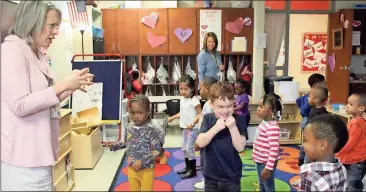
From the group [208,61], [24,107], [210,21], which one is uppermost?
[210,21]

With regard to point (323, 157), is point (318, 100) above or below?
above

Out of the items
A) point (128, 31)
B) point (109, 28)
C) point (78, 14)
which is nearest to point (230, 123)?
point (78, 14)

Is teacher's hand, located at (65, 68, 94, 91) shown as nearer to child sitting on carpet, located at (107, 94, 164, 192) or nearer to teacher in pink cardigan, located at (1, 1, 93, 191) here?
teacher in pink cardigan, located at (1, 1, 93, 191)

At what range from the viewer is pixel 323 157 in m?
1.54

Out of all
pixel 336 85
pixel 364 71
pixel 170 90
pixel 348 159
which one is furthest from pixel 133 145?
pixel 364 71

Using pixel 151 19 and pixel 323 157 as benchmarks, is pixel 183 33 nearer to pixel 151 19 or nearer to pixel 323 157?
pixel 151 19

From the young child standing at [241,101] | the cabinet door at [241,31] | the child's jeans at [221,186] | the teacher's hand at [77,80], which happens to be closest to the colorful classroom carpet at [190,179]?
the young child standing at [241,101]

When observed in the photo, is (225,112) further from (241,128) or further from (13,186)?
(13,186)

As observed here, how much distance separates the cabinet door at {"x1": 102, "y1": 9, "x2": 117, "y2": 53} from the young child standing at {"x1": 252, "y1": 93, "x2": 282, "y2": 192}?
14.2 feet

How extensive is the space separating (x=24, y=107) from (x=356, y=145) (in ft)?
7.88

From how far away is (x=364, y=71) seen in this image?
6566 millimetres

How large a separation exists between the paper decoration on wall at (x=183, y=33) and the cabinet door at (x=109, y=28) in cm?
118

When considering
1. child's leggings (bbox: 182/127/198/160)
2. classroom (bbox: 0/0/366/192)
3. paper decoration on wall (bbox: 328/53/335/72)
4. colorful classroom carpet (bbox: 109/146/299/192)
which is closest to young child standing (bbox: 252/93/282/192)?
classroom (bbox: 0/0/366/192)

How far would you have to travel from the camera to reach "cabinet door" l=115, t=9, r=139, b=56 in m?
6.14
